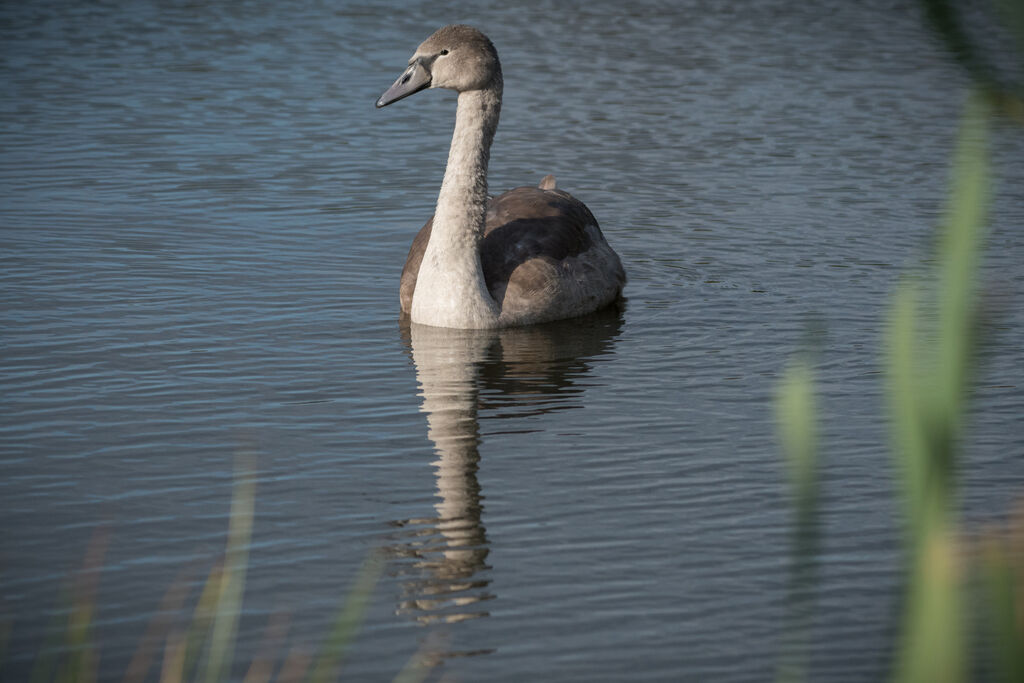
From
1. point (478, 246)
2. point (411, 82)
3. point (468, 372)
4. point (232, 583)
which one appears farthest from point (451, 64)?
point (232, 583)

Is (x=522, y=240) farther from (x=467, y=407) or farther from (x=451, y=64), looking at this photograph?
(x=467, y=407)

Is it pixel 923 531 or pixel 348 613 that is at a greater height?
pixel 923 531

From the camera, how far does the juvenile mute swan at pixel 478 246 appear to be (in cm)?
1002

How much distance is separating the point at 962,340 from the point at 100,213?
12604 millimetres

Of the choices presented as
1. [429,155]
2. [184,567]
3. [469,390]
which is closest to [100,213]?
[429,155]

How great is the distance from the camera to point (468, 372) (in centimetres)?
917

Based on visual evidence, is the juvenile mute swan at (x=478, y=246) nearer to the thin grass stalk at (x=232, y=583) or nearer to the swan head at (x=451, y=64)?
the swan head at (x=451, y=64)

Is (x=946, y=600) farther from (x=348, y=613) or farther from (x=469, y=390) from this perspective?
(x=469, y=390)

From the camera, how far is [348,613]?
2.45m

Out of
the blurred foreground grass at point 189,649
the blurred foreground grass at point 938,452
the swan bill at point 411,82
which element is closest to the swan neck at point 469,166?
the swan bill at point 411,82

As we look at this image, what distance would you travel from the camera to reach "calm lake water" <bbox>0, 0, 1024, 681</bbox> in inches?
223

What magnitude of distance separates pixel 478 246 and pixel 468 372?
1275 mm

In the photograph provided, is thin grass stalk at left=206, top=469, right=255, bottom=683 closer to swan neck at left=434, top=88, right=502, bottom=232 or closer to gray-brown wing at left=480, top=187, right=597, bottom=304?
swan neck at left=434, top=88, right=502, bottom=232

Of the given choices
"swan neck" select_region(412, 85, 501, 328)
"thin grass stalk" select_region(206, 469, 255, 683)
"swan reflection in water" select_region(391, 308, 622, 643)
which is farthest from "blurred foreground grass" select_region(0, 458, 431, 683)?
"swan neck" select_region(412, 85, 501, 328)
